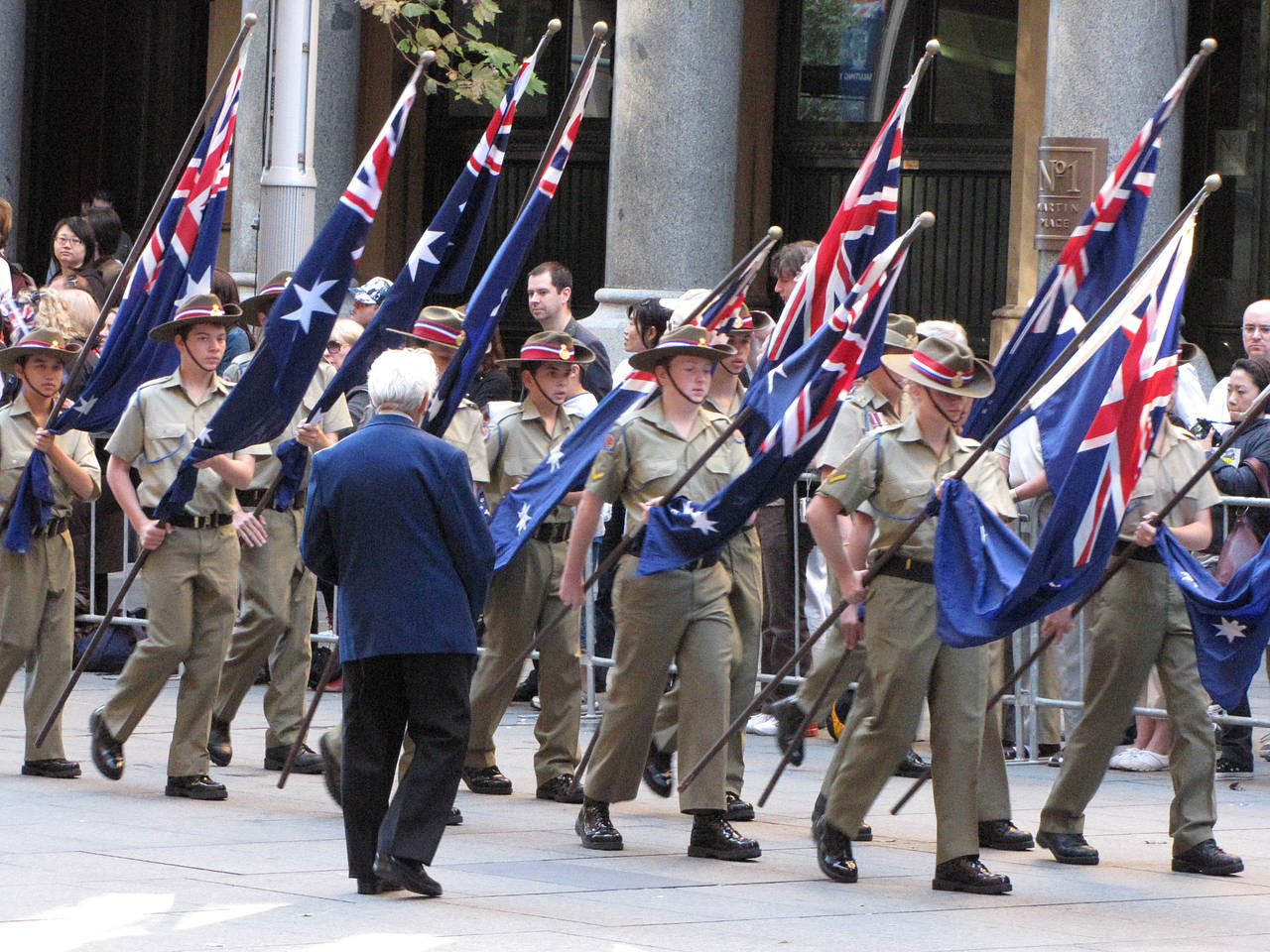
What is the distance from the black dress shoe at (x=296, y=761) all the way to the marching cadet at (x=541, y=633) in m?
0.87

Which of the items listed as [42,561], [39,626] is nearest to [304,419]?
[42,561]

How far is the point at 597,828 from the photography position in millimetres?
8805

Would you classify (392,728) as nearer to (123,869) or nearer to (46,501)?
(123,869)

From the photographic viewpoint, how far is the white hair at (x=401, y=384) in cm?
764

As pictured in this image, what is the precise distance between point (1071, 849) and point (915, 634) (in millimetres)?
1293

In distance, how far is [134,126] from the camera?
22.2 meters

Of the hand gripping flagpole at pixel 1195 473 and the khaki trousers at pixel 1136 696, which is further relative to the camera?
the khaki trousers at pixel 1136 696

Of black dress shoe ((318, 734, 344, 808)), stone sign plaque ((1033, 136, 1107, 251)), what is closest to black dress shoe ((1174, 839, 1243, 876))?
black dress shoe ((318, 734, 344, 808))

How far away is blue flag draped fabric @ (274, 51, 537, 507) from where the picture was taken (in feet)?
32.4

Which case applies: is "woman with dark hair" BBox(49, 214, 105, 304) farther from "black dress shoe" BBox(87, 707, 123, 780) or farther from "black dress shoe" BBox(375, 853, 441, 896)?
"black dress shoe" BBox(375, 853, 441, 896)

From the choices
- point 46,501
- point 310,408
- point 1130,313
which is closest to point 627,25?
point 310,408

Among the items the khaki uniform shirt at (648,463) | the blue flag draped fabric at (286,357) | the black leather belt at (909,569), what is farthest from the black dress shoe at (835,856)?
the blue flag draped fabric at (286,357)

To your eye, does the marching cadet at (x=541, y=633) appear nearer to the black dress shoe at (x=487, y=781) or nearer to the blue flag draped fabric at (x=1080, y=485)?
the black dress shoe at (x=487, y=781)

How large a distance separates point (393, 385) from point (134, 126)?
50.7 feet
